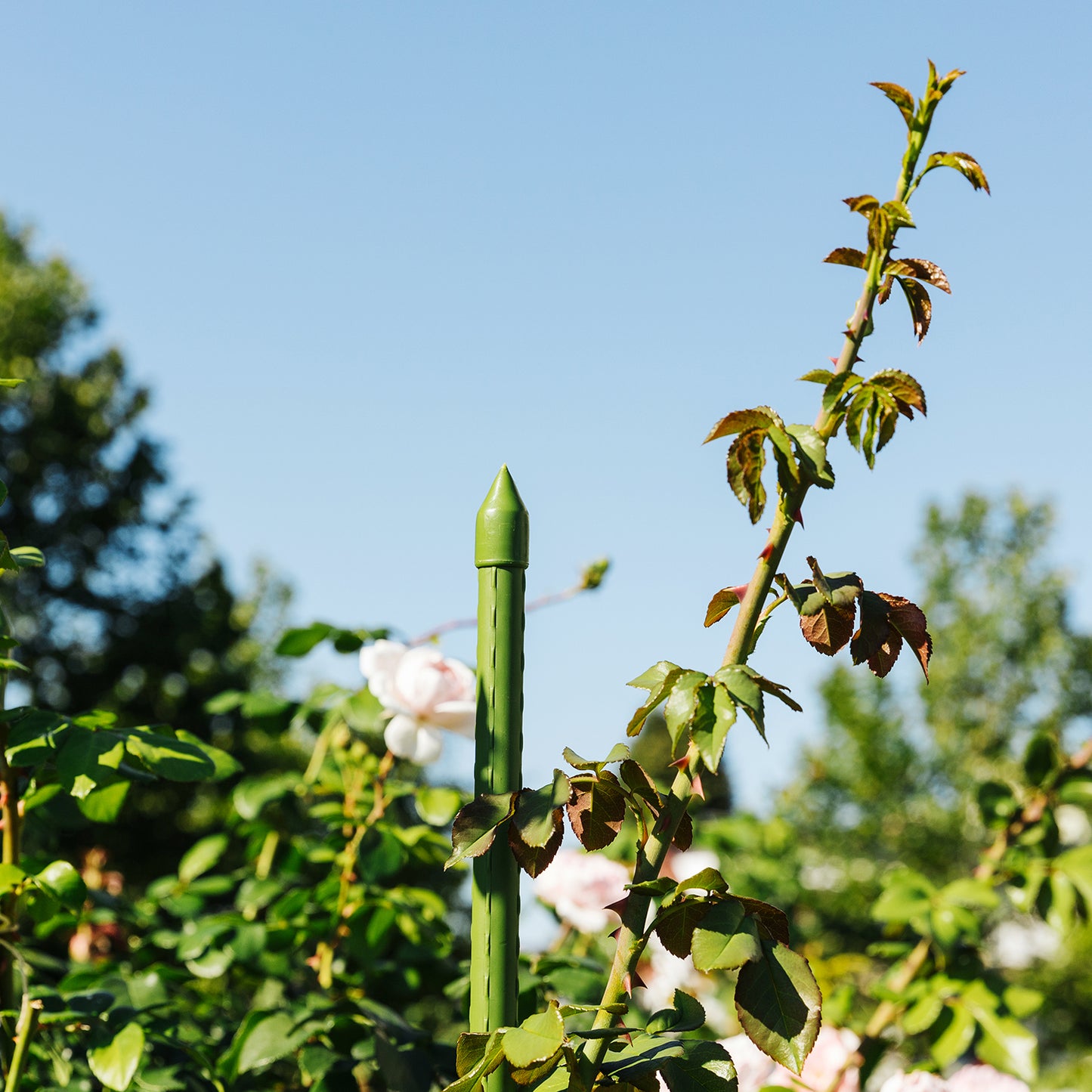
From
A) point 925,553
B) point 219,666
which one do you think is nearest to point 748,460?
point 219,666

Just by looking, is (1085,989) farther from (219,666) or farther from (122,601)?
(122,601)

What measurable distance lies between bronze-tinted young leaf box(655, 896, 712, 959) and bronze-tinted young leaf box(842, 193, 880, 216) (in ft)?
1.36

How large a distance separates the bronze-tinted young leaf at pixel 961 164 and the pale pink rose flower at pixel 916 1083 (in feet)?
2.31

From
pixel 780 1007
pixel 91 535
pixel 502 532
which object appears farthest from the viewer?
pixel 91 535

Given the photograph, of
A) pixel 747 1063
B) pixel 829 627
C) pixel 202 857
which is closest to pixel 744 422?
pixel 829 627

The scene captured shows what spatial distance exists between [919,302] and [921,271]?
2cm

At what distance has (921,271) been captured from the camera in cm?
64

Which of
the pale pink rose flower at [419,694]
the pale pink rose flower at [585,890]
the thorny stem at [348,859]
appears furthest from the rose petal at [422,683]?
the pale pink rose flower at [585,890]

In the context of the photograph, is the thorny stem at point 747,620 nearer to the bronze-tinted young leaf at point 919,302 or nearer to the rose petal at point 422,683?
the bronze-tinted young leaf at point 919,302

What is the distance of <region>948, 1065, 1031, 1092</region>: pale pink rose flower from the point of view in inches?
40.3

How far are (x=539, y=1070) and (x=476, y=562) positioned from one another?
0.34 metres

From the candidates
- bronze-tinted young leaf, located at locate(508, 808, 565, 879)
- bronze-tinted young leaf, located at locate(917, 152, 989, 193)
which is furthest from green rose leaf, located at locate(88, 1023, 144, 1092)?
bronze-tinted young leaf, located at locate(917, 152, 989, 193)

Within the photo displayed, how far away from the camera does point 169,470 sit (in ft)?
45.6

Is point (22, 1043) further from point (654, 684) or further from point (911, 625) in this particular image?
point (911, 625)
